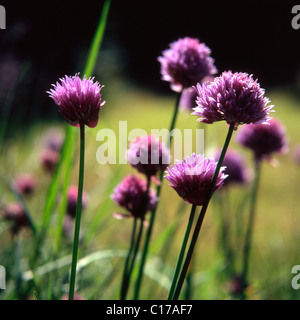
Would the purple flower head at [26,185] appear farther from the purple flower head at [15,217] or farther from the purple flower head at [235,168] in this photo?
the purple flower head at [235,168]

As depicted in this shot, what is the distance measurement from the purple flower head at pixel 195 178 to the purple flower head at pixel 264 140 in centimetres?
39

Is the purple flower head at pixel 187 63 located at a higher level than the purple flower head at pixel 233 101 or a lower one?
higher

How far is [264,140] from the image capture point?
2.44ft

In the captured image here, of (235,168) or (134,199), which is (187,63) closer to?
(134,199)

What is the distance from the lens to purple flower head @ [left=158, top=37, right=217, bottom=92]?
0.54 meters

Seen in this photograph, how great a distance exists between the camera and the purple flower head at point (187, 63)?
0.54 meters

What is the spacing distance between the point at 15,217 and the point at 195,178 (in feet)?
Answer: 1.77

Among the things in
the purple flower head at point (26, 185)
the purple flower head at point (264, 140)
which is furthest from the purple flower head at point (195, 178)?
the purple flower head at point (26, 185)

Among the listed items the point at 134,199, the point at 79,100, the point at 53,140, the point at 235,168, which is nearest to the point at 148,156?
the point at 134,199

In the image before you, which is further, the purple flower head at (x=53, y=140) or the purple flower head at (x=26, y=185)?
the purple flower head at (x=53, y=140)

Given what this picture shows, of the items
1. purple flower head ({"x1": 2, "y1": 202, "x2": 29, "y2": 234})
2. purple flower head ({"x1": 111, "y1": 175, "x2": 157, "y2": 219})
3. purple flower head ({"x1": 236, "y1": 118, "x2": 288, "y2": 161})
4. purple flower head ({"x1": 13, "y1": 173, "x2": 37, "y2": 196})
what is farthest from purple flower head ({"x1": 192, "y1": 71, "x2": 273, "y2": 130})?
purple flower head ({"x1": 13, "y1": 173, "x2": 37, "y2": 196})

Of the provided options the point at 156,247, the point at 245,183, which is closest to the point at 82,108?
the point at 156,247
